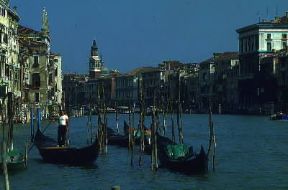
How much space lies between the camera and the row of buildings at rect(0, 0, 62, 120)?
3753 cm

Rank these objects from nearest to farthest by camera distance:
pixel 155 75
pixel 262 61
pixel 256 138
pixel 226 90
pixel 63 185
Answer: pixel 63 185, pixel 256 138, pixel 262 61, pixel 226 90, pixel 155 75

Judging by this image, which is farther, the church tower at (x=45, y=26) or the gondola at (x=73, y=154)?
the church tower at (x=45, y=26)

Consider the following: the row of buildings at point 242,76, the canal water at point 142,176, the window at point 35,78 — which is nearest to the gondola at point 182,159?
the canal water at point 142,176

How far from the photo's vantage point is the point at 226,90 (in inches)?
3199

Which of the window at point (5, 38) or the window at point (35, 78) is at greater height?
the window at point (5, 38)

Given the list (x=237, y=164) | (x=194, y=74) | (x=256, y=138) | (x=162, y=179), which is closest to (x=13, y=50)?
(x=256, y=138)

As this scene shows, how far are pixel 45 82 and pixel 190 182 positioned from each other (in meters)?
35.1

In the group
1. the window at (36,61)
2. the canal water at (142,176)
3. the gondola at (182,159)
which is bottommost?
the canal water at (142,176)

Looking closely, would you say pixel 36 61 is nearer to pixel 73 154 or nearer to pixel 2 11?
pixel 2 11

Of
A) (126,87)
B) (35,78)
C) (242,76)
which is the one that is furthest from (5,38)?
(126,87)

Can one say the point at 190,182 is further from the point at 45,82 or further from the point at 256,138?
the point at 45,82

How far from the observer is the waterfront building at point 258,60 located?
7025 centimetres

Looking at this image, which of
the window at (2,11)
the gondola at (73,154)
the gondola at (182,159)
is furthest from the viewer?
the window at (2,11)

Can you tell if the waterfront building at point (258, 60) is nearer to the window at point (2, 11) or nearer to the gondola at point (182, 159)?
the window at point (2, 11)
